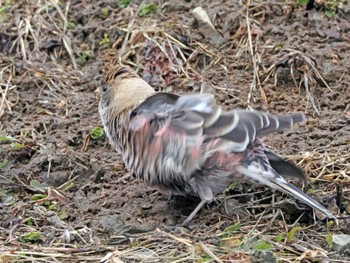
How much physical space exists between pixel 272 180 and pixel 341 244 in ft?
1.82

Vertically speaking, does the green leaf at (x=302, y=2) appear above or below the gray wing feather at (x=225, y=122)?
below

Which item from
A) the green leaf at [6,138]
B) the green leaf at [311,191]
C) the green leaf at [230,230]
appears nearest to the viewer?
the green leaf at [230,230]

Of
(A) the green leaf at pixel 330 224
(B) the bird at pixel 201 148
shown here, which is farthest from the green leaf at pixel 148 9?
(A) the green leaf at pixel 330 224

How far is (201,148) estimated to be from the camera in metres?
5.46

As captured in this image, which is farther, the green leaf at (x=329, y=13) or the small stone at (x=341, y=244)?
the green leaf at (x=329, y=13)

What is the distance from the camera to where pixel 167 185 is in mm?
5684

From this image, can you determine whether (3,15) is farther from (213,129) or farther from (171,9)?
(213,129)

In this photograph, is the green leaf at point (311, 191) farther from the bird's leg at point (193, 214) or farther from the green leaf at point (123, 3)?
the green leaf at point (123, 3)

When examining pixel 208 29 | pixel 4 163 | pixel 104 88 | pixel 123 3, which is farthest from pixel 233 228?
Result: pixel 123 3

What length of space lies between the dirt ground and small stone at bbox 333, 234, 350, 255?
43mm

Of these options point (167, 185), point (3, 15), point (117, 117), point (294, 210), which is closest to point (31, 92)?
point (3, 15)

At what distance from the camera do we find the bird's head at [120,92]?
6.01 meters

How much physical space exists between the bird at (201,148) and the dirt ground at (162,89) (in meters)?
0.19

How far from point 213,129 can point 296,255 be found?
0.84m
